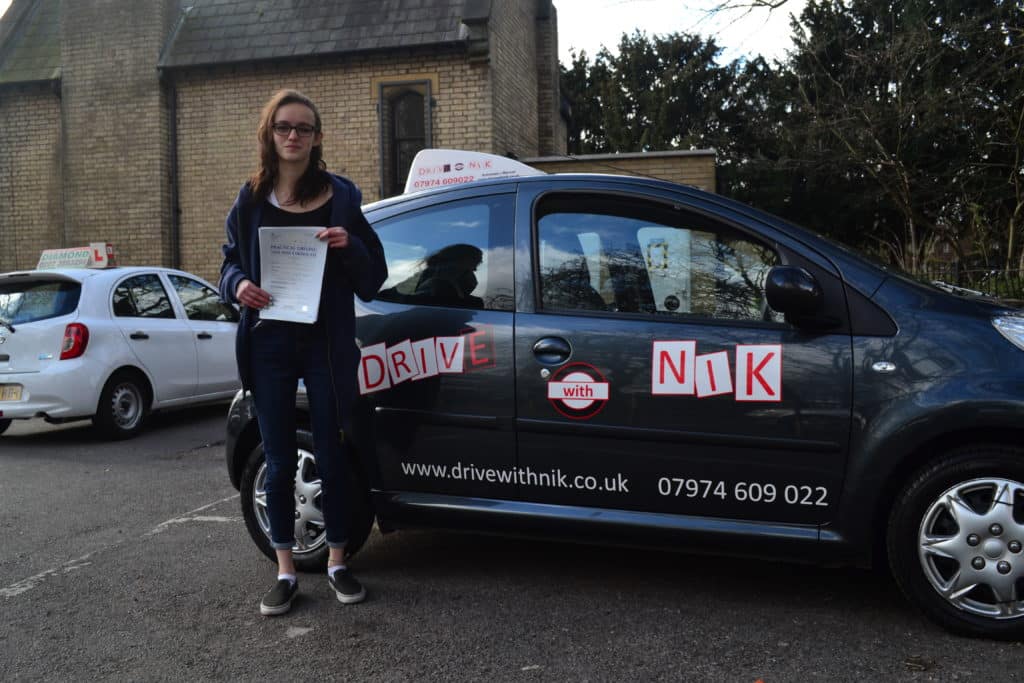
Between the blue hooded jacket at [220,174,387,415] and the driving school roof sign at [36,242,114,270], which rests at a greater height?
the driving school roof sign at [36,242,114,270]

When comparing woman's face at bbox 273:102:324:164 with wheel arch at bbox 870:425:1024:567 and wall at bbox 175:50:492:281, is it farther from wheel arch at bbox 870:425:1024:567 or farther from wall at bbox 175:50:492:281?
wall at bbox 175:50:492:281

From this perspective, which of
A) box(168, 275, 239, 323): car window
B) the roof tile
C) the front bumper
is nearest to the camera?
the front bumper

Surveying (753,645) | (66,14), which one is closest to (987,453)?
(753,645)

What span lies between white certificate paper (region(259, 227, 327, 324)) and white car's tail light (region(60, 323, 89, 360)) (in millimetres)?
4965

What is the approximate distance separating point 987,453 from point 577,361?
146 cm

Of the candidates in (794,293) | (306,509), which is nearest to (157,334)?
(306,509)

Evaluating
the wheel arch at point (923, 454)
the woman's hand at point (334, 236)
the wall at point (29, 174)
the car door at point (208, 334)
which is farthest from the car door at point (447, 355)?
the wall at point (29, 174)

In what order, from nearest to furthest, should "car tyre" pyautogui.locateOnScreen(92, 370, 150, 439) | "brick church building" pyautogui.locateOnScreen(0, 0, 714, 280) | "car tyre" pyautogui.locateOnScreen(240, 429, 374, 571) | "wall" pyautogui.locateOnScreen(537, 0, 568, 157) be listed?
"car tyre" pyautogui.locateOnScreen(240, 429, 374, 571)
"car tyre" pyautogui.locateOnScreen(92, 370, 150, 439)
"brick church building" pyautogui.locateOnScreen(0, 0, 714, 280)
"wall" pyautogui.locateOnScreen(537, 0, 568, 157)

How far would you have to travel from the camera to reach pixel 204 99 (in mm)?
15492

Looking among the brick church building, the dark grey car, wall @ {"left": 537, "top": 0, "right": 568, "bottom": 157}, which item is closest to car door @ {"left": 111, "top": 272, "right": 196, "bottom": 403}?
the dark grey car

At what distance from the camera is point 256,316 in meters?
3.38

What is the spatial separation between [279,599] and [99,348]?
508 cm

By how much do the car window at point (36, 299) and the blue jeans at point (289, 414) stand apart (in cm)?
506

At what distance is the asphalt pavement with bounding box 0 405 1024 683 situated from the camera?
2879mm
